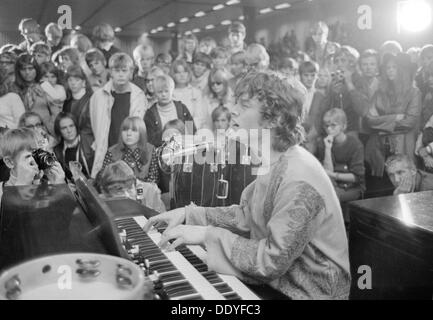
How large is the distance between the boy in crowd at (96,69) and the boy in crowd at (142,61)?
0.15 metres

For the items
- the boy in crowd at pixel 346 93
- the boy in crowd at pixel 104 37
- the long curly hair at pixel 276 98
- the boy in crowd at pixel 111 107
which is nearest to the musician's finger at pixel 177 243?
the long curly hair at pixel 276 98

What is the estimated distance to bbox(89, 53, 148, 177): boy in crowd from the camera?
2.07 meters

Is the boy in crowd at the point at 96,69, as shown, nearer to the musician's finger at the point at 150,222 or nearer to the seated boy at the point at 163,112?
the seated boy at the point at 163,112

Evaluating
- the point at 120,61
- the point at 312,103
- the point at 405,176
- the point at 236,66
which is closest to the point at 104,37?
the point at 120,61

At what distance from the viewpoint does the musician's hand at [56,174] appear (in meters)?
1.74

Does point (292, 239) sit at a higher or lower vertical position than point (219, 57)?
lower

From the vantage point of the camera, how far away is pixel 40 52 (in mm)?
1902

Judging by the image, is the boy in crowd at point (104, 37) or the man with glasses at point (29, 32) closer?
the man with glasses at point (29, 32)

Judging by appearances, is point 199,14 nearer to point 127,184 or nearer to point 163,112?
point 163,112

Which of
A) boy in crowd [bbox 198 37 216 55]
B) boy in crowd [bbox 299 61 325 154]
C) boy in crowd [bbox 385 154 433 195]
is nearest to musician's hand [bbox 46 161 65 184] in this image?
boy in crowd [bbox 198 37 216 55]

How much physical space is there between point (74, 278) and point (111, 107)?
4.76 feet

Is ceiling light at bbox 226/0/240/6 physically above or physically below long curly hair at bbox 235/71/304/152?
above

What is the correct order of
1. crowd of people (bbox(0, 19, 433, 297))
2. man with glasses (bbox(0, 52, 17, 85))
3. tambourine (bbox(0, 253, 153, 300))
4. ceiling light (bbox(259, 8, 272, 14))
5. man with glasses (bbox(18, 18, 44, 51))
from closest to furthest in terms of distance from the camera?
tambourine (bbox(0, 253, 153, 300))
crowd of people (bbox(0, 19, 433, 297))
man with glasses (bbox(18, 18, 44, 51))
man with glasses (bbox(0, 52, 17, 85))
ceiling light (bbox(259, 8, 272, 14))

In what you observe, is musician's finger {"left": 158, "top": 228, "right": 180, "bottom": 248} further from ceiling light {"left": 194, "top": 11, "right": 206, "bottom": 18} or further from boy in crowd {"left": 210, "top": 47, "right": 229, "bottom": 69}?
boy in crowd {"left": 210, "top": 47, "right": 229, "bottom": 69}
